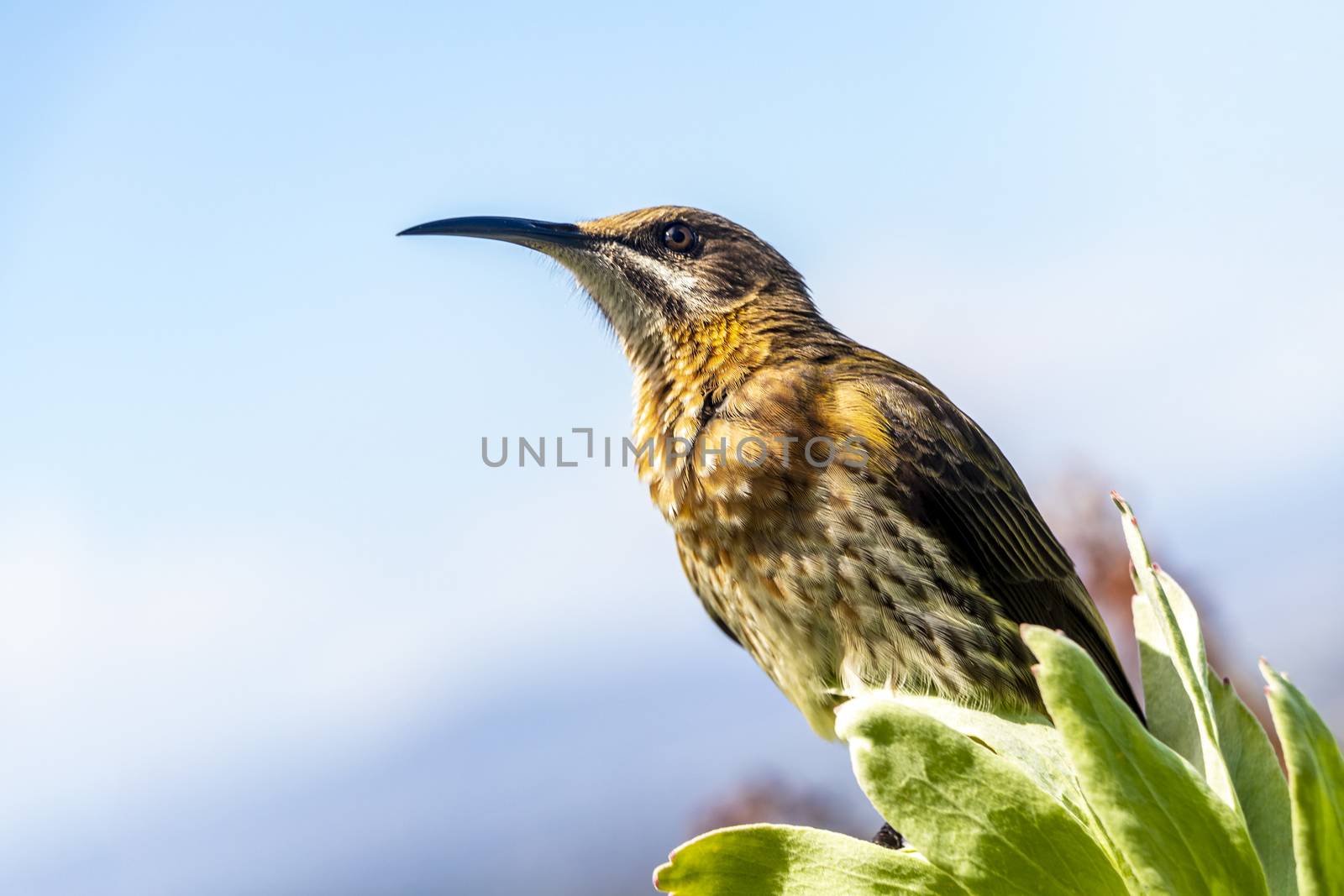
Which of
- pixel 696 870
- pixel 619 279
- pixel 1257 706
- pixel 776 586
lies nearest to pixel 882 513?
pixel 776 586

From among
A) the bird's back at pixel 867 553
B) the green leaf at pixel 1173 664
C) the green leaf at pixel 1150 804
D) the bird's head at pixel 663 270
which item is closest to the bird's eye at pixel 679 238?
the bird's head at pixel 663 270

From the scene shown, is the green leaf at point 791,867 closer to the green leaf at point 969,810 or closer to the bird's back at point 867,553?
the green leaf at point 969,810

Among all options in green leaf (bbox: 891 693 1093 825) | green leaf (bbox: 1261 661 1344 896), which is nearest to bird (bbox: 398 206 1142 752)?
green leaf (bbox: 891 693 1093 825)

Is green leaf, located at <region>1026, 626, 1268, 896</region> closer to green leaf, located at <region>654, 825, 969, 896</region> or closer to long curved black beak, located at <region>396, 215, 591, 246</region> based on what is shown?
green leaf, located at <region>654, 825, 969, 896</region>

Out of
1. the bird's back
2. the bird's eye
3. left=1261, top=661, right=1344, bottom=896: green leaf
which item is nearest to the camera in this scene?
left=1261, top=661, right=1344, bottom=896: green leaf

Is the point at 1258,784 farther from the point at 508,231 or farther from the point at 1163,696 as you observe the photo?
the point at 508,231

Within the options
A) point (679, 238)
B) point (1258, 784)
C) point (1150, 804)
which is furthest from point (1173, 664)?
point (679, 238)

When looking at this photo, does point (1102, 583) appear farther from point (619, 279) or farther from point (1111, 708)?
point (1111, 708)
